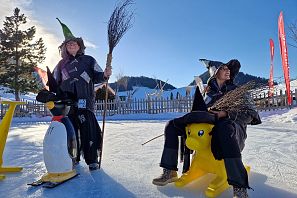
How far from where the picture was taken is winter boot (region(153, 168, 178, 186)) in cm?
234

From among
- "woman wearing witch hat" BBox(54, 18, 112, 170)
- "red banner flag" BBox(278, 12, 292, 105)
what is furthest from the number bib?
"red banner flag" BBox(278, 12, 292, 105)

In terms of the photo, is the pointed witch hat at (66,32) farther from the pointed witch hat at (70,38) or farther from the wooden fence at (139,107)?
the wooden fence at (139,107)

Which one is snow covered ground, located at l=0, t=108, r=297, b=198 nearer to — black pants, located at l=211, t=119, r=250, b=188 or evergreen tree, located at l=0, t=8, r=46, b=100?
black pants, located at l=211, t=119, r=250, b=188

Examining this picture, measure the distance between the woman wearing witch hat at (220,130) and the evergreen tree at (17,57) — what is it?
21.9 metres

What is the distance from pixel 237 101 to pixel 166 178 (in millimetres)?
835

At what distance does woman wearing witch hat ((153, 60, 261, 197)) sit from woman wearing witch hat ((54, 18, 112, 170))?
1.02 m

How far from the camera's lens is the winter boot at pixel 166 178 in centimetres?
234

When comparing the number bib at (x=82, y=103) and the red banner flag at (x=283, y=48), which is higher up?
the red banner flag at (x=283, y=48)

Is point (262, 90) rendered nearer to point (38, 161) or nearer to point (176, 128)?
point (176, 128)

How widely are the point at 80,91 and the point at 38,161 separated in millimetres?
1189

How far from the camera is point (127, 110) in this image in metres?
19.1

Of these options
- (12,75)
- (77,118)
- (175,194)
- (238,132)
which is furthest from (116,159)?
(12,75)

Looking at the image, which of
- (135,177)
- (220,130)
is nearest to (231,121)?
(220,130)

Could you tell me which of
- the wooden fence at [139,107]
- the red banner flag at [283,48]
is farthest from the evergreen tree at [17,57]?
the red banner flag at [283,48]
